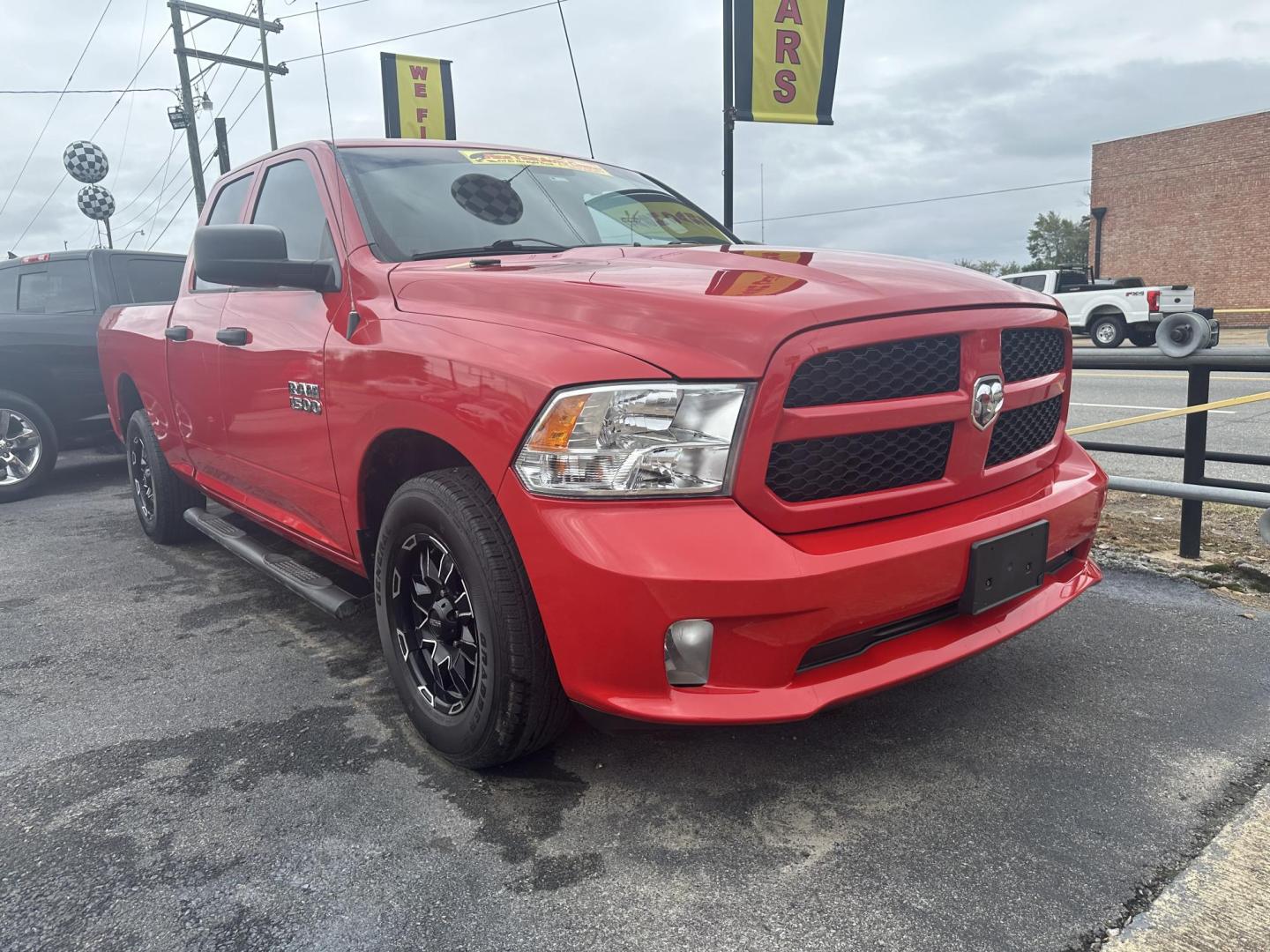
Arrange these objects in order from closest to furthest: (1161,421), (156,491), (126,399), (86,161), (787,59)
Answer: (156,491), (126,399), (787,59), (1161,421), (86,161)

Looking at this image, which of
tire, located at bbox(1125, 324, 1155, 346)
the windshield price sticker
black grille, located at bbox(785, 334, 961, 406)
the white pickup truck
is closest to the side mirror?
the windshield price sticker

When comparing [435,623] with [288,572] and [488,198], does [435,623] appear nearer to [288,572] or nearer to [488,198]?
[288,572]

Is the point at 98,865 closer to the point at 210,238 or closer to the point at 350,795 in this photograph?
the point at 350,795

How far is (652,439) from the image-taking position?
76.7 inches

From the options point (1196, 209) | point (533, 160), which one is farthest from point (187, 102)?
point (1196, 209)

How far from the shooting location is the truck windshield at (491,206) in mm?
2990

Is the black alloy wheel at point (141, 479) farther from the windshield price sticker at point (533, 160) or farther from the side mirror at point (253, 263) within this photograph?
the windshield price sticker at point (533, 160)

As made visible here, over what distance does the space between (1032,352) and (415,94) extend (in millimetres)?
11021

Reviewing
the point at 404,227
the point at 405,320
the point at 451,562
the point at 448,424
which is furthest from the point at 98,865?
the point at 404,227

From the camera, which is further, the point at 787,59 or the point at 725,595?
the point at 787,59

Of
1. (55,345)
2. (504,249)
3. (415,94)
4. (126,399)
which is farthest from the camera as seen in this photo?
(415,94)

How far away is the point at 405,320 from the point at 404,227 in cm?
62

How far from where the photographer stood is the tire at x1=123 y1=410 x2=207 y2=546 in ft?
15.8

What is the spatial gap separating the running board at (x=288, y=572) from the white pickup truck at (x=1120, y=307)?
1807 centimetres
